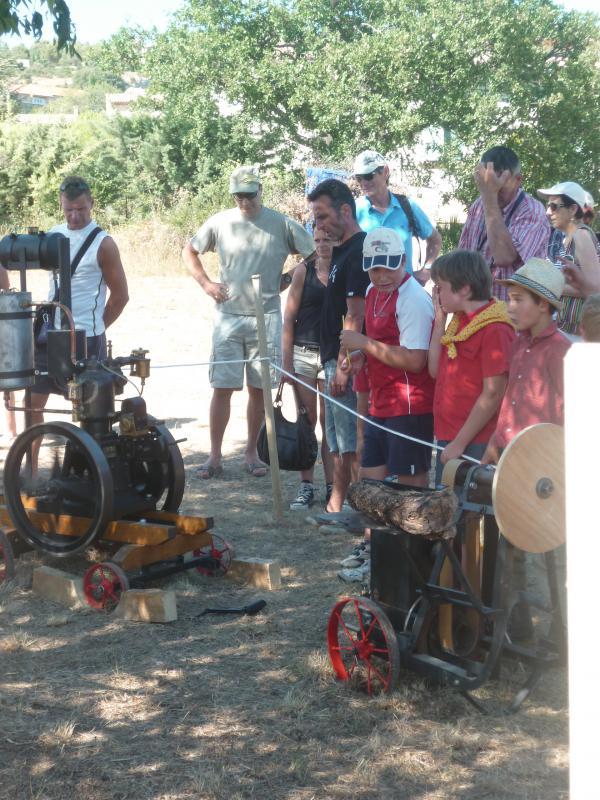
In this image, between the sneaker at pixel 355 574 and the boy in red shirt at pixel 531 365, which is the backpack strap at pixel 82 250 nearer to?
the sneaker at pixel 355 574

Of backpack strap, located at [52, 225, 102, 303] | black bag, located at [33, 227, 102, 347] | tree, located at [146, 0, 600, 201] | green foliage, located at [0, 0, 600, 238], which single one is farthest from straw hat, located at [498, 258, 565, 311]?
tree, located at [146, 0, 600, 201]

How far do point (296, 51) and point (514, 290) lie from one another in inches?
1144

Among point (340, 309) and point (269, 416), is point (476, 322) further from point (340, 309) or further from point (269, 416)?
point (269, 416)

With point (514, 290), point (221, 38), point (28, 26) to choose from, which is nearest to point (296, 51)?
point (221, 38)

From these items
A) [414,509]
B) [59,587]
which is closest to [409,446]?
[414,509]

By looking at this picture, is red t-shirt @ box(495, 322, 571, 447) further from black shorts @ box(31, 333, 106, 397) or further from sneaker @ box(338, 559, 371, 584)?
black shorts @ box(31, 333, 106, 397)

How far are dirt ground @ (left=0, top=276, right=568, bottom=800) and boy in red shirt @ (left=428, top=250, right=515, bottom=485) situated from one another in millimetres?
975

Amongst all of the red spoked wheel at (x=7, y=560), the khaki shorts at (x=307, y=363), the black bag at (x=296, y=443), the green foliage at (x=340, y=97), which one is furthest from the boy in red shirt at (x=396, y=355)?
the green foliage at (x=340, y=97)

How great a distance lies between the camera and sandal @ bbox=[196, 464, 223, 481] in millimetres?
6645

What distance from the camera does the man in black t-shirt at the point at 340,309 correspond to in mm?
5180

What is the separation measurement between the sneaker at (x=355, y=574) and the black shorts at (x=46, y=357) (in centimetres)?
184

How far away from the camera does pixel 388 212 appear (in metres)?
6.01

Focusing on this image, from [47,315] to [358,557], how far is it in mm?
2212

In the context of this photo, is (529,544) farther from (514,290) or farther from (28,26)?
(28,26)
